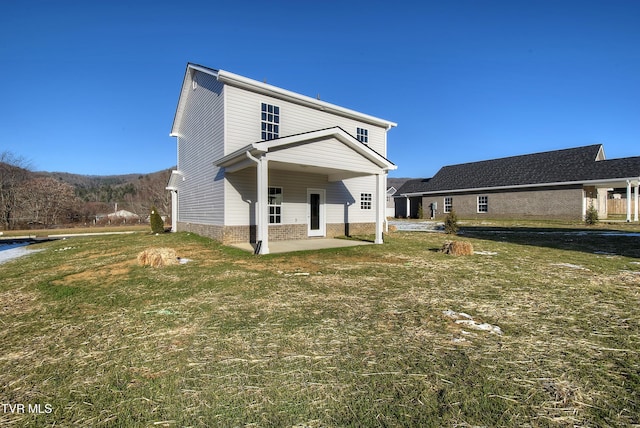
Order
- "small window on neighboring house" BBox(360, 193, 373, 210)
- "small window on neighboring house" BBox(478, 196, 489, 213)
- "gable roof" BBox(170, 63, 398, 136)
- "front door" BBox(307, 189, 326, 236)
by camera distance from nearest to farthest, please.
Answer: "gable roof" BBox(170, 63, 398, 136) → "front door" BBox(307, 189, 326, 236) → "small window on neighboring house" BBox(360, 193, 373, 210) → "small window on neighboring house" BBox(478, 196, 489, 213)

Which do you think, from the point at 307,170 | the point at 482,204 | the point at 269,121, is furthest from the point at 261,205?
the point at 482,204

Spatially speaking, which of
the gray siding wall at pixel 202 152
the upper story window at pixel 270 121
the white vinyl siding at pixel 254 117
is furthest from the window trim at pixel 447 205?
the gray siding wall at pixel 202 152

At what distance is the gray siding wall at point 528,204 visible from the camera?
23141mm

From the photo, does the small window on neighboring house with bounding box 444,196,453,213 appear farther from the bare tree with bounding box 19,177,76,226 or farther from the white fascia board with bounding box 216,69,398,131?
the bare tree with bounding box 19,177,76,226

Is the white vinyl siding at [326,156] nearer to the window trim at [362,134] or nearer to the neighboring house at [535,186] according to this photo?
the window trim at [362,134]

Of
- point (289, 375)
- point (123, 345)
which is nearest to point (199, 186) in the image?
point (123, 345)

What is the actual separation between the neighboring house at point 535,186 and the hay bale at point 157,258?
2759 centimetres

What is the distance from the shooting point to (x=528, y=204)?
83.3ft

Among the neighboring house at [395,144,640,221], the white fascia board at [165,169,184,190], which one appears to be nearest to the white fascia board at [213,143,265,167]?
the white fascia board at [165,169,184,190]

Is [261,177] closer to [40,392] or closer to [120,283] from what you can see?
[120,283]

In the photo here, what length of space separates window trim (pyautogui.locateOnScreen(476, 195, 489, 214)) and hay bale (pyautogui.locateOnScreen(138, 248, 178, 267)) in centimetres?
2817

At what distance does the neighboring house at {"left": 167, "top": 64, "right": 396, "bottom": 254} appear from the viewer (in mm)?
9891

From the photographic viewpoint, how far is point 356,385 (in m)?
2.38

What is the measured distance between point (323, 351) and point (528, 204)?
28612 mm
